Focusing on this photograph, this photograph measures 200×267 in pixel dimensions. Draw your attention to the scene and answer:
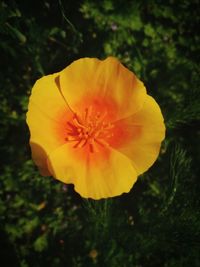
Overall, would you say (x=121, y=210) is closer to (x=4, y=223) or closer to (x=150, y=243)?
(x=150, y=243)

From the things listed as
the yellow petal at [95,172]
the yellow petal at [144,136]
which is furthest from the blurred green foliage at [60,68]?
the yellow petal at [95,172]

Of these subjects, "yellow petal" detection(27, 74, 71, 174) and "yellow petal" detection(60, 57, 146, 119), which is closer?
"yellow petal" detection(27, 74, 71, 174)

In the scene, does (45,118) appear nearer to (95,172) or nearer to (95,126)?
(95,126)

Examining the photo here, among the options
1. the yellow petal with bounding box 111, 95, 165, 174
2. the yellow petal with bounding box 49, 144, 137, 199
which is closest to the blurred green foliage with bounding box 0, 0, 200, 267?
the yellow petal with bounding box 111, 95, 165, 174

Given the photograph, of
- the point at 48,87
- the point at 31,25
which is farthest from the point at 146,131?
the point at 31,25

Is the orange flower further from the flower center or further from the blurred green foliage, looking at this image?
the blurred green foliage

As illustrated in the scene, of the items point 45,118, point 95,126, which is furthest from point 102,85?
point 45,118

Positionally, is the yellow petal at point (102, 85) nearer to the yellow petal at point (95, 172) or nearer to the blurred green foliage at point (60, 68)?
the yellow petal at point (95, 172)
